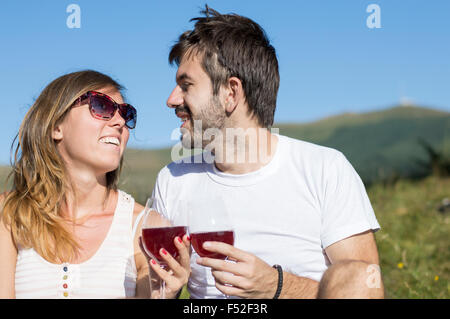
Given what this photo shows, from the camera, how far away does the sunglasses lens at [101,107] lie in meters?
2.72

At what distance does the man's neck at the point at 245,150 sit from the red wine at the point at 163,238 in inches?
35.5

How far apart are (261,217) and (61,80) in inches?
56.5

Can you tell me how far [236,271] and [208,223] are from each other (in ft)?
0.79

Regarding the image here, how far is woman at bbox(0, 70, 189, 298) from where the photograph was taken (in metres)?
2.59

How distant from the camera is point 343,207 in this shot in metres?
2.57

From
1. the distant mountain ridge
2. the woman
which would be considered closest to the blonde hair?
the woman

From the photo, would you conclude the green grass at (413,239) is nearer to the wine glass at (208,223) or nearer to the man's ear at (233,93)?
the man's ear at (233,93)

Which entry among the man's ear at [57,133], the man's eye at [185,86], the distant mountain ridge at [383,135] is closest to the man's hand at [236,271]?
the man's ear at [57,133]

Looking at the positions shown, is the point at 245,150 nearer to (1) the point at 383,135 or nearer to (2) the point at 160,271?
(2) the point at 160,271

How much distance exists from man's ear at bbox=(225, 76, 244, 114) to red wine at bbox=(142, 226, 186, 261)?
1.26 meters

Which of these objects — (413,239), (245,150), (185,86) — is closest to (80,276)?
(245,150)

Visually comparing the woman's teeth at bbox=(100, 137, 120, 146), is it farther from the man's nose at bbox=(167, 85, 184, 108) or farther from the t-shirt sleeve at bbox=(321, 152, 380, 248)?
the t-shirt sleeve at bbox=(321, 152, 380, 248)
